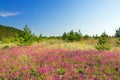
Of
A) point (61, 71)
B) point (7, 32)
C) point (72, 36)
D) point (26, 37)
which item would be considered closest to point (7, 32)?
point (7, 32)

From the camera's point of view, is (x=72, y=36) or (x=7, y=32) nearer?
(x=72, y=36)

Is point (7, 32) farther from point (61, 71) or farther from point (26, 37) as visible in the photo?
point (61, 71)

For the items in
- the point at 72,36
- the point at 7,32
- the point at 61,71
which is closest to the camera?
the point at 61,71

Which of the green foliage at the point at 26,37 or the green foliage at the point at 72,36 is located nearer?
the green foliage at the point at 26,37

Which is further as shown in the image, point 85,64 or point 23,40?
point 23,40

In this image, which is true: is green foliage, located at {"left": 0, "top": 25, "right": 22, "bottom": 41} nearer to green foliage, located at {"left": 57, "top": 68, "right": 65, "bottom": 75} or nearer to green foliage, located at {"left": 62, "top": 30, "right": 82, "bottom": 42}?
green foliage, located at {"left": 62, "top": 30, "right": 82, "bottom": 42}

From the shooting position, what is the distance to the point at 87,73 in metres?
9.62

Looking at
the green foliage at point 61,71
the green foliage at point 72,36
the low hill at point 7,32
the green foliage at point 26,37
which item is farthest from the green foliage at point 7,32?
the green foliage at point 61,71

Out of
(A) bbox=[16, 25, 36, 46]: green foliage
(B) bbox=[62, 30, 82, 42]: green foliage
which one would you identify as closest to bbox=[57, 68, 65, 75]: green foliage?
(A) bbox=[16, 25, 36, 46]: green foliage

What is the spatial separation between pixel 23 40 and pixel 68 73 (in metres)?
18.5

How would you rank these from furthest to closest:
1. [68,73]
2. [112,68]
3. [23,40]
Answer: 1. [23,40]
2. [112,68]
3. [68,73]

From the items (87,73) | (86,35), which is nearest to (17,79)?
(87,73)

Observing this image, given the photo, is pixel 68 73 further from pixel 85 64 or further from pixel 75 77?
pixel 85 64

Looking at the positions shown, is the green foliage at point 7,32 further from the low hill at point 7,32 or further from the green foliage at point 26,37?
the green foliage at point 26,37
